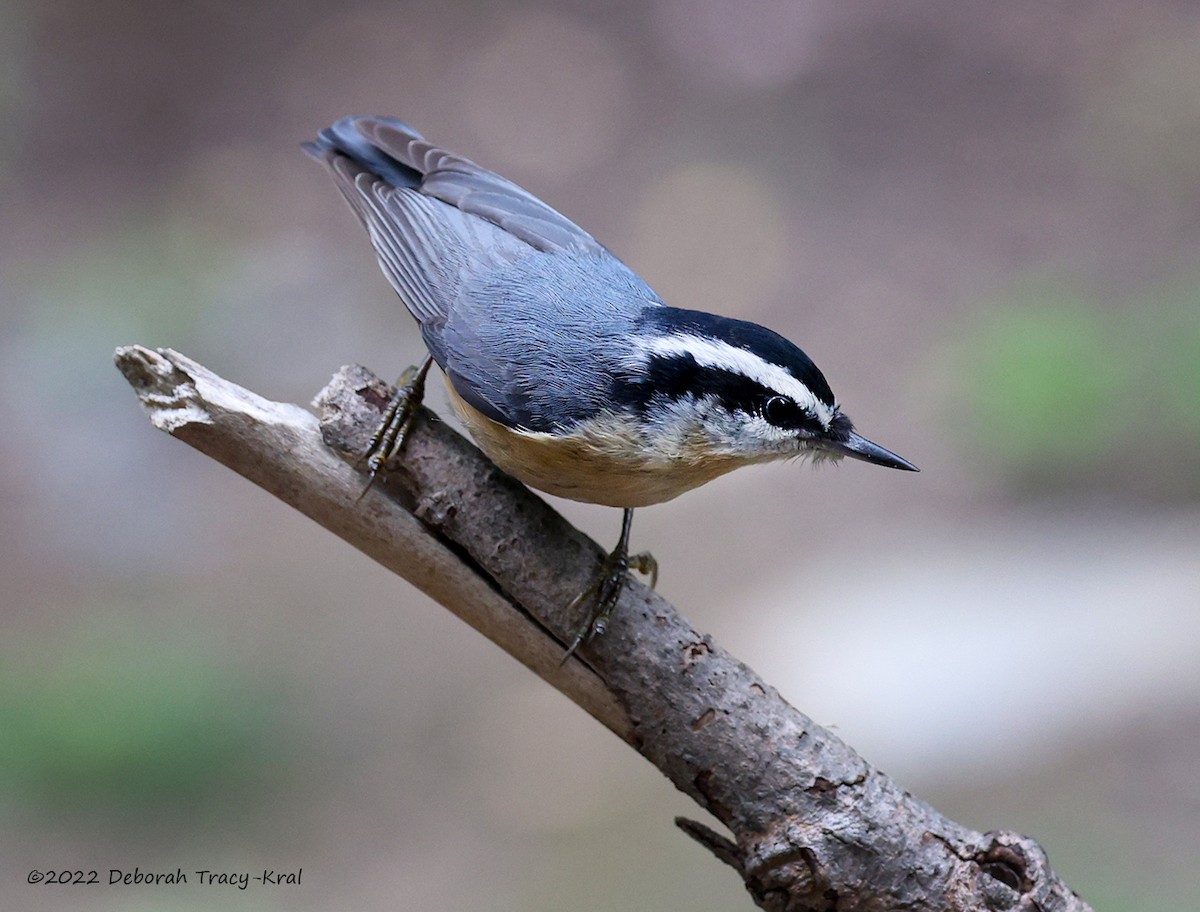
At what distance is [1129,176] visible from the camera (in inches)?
305

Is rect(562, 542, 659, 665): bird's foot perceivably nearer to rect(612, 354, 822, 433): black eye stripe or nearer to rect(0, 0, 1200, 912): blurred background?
rect(612, 354, 822, 433): black eye stripe

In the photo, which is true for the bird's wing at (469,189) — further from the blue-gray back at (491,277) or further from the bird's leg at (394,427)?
the bird's leg at (394,427)

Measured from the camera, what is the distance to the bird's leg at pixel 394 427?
99.1 inches

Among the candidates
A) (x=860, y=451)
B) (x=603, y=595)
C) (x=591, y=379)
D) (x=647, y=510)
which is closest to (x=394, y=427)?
(x=591, y=379)

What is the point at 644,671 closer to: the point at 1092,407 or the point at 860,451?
the point at 860,451

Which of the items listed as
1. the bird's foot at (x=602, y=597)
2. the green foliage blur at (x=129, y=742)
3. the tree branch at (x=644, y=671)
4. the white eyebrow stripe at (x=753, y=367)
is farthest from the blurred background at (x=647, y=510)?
the white eyebrow stripe at (x=753, y=367)

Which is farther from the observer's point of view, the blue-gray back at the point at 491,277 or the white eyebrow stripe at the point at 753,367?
the blue-gray back at the point at 491,277

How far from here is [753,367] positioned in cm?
232

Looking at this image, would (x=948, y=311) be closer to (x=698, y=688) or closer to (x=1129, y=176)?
(x=1129, y=176)

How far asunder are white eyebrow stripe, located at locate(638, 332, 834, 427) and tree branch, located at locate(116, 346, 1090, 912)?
52 cm

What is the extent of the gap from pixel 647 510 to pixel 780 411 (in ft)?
12.1

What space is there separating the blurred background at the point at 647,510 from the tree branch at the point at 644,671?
181cm

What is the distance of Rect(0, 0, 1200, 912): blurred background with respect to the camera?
14.9ft

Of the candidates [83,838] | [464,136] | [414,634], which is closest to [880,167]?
[464,136]
